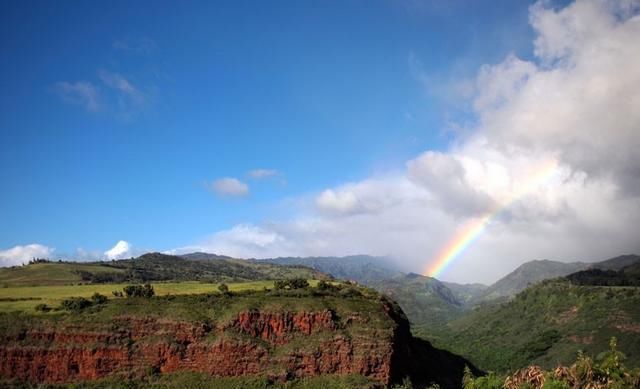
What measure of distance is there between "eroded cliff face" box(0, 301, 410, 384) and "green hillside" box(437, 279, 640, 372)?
6824cm

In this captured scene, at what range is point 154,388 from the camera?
70.9 metres

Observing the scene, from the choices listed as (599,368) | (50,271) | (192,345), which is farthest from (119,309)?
(50,271)

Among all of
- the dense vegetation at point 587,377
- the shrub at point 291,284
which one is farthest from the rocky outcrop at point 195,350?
the dense vegetation at point 587,377

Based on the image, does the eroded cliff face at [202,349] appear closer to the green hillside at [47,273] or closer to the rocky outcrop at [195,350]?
the rocky outcrop at [195,350]

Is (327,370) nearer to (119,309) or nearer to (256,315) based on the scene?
(256,315)

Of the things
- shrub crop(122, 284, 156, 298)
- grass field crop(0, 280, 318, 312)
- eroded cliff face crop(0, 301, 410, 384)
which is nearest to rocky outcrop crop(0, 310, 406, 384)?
eroded cliff face crop(0, 301, 410, 384)

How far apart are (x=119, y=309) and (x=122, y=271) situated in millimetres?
107144

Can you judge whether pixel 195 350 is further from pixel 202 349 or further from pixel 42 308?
pixel 42 308

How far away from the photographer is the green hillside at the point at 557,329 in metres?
130

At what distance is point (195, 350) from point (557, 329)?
397 feet

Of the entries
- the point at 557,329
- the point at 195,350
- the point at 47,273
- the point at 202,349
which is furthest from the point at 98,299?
the point at 557,329

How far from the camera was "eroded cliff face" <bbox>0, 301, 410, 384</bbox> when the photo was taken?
7300 cm

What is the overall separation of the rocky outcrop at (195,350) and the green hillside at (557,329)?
2719 inches

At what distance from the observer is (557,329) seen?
506ft
